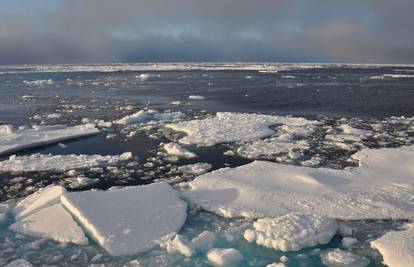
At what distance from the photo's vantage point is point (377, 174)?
9.52 m

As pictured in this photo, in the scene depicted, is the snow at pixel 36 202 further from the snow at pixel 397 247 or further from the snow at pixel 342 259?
the snow at pixel 397 247

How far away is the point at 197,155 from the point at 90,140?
412 centimetres

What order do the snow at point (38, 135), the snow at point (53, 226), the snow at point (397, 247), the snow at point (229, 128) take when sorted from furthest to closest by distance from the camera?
1. the snow at point (229, 128)
2. the snow at point (38, 135)
3. the snow at point (53, 226)
4. the snow at point (397, 247)

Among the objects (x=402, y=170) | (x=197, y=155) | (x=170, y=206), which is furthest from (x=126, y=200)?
(x=402, y=170)

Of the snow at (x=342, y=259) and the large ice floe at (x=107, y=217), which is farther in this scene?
the large ice floe at (x=107, y=217)

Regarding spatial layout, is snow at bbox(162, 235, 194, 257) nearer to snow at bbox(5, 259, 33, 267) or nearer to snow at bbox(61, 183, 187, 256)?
snow at bbox(61, 183, 187, 256)

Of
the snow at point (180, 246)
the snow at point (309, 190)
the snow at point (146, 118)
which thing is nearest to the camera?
the snow at point (180, 246)

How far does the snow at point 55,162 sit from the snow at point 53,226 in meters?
3.43

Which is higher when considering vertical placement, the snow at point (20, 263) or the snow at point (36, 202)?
the snow at point (36, 202)

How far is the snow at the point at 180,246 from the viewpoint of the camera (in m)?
6.02

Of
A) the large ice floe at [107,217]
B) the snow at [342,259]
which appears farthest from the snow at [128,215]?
the snow at [342,259]

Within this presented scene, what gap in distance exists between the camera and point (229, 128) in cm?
1497

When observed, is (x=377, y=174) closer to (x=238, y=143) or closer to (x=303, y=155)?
(x=303, y=155)

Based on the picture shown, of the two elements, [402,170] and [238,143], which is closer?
[402,170]
